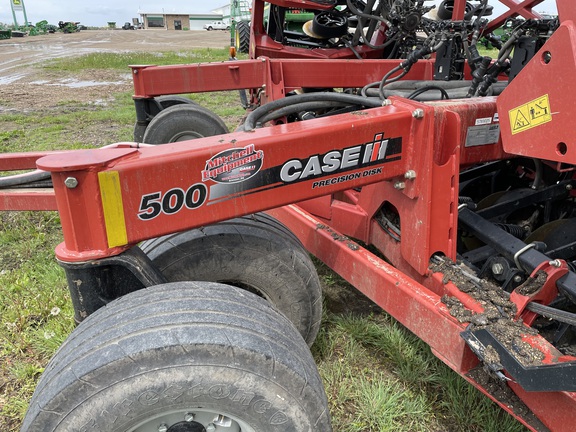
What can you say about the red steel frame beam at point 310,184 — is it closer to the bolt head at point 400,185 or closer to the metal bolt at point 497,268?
the bolt head at point 400,185

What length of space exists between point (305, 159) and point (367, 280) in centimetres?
72

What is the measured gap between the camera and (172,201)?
1.72m

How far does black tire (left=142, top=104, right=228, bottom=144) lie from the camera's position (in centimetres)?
486

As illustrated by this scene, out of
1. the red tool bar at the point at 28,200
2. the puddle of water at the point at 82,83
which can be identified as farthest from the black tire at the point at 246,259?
the puddle of water at the point at 82,83

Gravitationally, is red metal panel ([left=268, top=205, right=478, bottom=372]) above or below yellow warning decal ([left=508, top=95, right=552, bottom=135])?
below

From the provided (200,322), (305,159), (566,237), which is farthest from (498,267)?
(200,322)

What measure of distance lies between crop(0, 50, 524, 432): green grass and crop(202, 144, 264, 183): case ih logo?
4.04 ft

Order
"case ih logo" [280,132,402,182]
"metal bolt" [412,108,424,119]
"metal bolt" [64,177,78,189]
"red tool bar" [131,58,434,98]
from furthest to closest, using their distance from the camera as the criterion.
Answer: "red tool bar" [131,58,434,98]
"metal bolt" [412,108,424,119]
"case ih logo" [280,132,402,182]
"metal bolt" [64,177,78,189]

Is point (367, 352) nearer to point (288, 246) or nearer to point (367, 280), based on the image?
point (367, 280)

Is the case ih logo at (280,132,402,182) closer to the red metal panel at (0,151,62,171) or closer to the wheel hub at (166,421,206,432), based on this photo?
the wheel hub at (166,421,206,432)

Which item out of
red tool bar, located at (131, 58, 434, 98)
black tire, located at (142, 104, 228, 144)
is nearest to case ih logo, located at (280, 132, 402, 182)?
red tool bar, located at (131, 58, 434, 98)

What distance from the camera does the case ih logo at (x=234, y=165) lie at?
5.65 feet

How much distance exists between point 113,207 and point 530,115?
1.48m

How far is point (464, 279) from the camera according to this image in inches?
81.0
